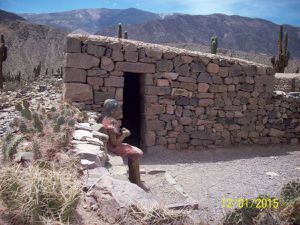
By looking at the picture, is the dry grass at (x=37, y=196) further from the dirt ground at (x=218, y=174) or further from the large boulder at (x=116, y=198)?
the dirt ground at (x=218, y=174)

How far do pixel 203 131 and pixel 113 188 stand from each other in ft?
18.0

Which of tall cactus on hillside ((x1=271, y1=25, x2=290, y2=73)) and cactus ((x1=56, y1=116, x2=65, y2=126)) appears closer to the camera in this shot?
cactus ((x1=56, y1=116, x2=65, y2=126))

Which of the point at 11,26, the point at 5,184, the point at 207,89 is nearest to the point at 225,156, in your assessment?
the point at 207,89

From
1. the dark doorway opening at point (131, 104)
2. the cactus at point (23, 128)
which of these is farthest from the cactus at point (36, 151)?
the dark doorway opening at point (131, 104)

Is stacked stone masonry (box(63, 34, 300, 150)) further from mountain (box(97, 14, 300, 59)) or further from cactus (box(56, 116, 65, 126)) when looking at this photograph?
mountain (box(97, 14, 300, 59))

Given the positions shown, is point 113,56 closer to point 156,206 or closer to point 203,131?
point 203,131

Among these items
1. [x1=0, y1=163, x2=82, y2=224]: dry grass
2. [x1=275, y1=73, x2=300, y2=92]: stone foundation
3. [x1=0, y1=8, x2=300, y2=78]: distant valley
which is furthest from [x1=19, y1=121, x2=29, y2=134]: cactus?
[x1=0, y1=8, x2=300, y2=78]: distant valley

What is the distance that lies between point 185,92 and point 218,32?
6258cm

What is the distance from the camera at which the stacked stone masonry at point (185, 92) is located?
6965 millimetres

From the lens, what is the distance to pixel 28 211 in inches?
89.0

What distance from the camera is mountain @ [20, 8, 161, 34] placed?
87775 mm

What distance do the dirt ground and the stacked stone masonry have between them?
395 millimetres

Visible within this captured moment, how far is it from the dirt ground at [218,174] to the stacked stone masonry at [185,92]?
395 mm

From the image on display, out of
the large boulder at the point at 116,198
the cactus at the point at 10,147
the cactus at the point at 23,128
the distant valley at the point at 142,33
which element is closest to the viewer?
the large boulder at the point at 116,198
